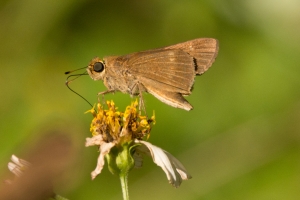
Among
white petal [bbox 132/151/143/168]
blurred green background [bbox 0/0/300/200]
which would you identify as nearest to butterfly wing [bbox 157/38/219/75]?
white petal [bbox 132/151/143/168]

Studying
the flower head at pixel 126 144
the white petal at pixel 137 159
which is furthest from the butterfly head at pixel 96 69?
the white petal at pixel 137 159

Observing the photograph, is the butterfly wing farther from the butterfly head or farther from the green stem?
the green stem

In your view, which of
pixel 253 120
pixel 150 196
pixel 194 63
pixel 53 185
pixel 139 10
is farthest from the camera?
pixel 139 10

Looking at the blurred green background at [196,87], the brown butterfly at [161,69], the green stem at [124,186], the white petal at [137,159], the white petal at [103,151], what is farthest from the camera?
the blurred green background at [196,87]

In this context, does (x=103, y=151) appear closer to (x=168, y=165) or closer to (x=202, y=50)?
(x=168, y=165)

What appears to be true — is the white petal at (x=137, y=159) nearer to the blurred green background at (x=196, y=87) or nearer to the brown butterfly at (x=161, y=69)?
the brown butterfly at (x=161, y=69)

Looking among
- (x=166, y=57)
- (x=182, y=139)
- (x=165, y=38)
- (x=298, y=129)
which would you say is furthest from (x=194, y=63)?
(x=165, y=38)

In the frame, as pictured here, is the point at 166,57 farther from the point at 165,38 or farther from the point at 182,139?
the point at 165,38
